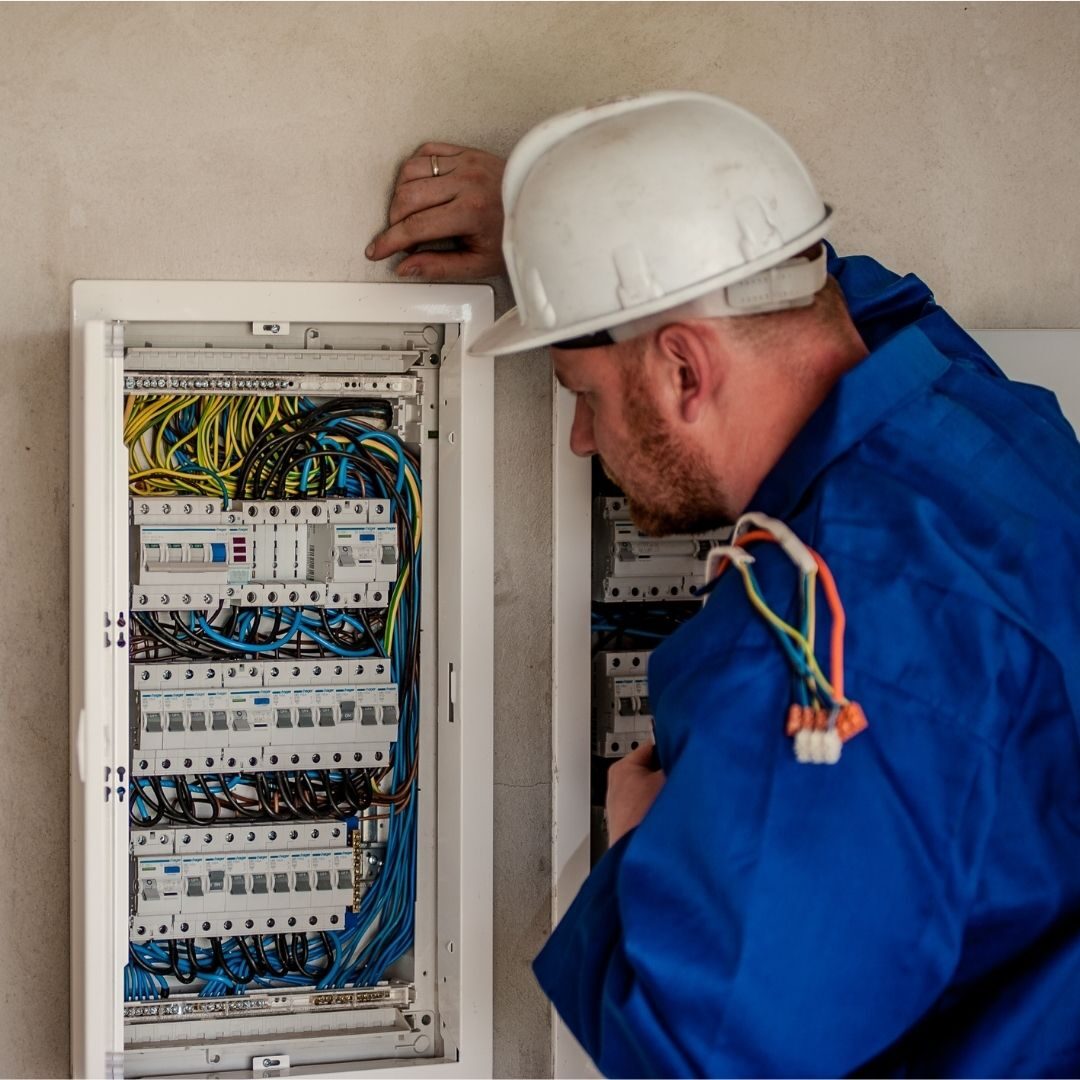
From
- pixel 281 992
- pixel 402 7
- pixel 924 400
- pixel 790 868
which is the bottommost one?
pixel 281 992

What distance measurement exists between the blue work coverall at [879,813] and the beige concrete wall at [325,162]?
26.0 inches

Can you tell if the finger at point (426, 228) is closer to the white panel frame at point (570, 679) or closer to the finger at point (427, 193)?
the finger at point (427, 193)

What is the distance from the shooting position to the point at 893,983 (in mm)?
989

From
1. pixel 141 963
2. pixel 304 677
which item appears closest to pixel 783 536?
pixel 304 677

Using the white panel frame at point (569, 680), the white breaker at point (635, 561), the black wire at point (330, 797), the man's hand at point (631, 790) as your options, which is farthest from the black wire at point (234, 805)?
the man's hand at point (631, 790)

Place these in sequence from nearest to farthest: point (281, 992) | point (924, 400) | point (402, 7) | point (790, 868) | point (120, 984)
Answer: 1. point (790, 868)
2. point (924, 400)
3. point (120, 984)
4. point (402, 7)
5. point (281, 992)

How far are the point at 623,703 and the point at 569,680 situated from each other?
0.09 m

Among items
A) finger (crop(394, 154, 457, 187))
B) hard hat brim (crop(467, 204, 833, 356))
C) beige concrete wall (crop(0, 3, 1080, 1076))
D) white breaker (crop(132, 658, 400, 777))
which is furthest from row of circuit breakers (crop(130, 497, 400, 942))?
hard hat brim (crop(467, 204, 833, 356))

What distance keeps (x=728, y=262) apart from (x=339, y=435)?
825 mm

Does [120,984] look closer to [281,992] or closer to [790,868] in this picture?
[281,992]

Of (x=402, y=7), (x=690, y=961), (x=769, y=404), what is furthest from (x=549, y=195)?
(x=690, y=961)

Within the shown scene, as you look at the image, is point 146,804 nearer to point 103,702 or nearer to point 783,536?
point 103,702

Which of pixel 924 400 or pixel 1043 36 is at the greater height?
pixel 1043 36

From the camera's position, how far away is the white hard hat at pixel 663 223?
3.83 ft
